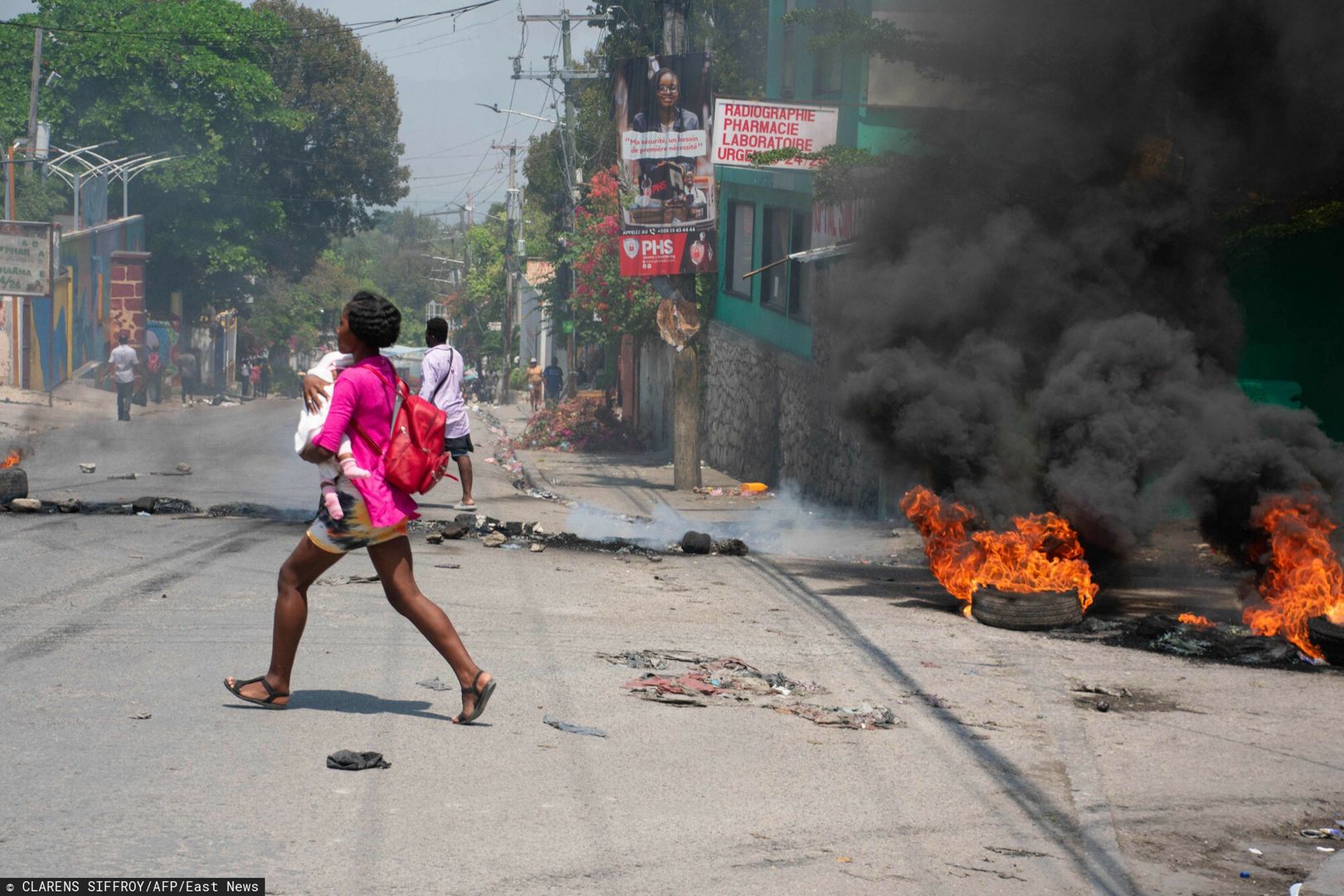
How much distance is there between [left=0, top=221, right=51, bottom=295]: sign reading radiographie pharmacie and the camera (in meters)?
30.7

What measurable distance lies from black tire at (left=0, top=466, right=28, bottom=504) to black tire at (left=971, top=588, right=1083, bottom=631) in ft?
27.5

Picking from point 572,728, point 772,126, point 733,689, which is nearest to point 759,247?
point 772,126

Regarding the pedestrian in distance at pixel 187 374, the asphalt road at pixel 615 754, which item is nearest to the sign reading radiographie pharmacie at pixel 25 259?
the pedestrian in distance at pixel 187 374

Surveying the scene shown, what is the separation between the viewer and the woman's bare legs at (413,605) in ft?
17.9

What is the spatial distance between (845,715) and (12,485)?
28.6 ft

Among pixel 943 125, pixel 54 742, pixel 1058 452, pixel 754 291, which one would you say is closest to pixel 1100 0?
pixel 943 125

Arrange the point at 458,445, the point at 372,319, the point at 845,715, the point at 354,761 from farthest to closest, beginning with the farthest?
the point at 458,445 → the point at 845,715 → the point at 372,319 → the point at 354,761

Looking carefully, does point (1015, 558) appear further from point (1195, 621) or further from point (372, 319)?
point (372, 319)

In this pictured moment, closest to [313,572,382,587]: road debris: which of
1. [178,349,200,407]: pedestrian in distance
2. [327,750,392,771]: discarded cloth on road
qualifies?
[327,750,392,771]: discarded cloth on road

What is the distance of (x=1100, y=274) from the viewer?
33.5 feet

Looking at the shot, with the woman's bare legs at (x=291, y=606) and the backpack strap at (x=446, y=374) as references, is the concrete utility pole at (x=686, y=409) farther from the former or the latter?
the woman's bare legs at (x=291, y=606)

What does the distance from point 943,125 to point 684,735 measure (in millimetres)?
7590

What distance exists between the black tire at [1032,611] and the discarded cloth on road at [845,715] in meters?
2.34

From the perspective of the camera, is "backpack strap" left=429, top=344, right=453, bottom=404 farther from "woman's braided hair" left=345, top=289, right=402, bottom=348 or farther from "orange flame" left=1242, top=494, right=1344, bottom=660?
"orange flame" left=1242, top=494, right=1344, bottom=660
